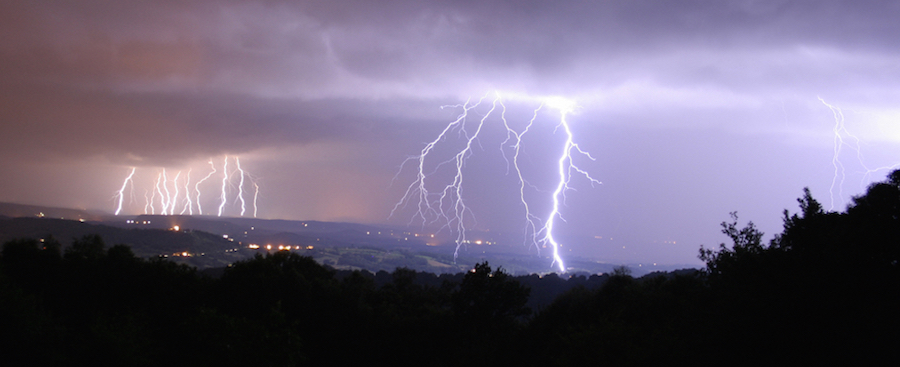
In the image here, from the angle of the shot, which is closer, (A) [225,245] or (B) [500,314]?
(B) [500,314]

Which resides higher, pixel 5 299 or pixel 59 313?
pixel 5 299

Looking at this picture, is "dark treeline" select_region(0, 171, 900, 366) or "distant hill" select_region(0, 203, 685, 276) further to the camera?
"distant hill" select_region(0, 203, 685, 276)

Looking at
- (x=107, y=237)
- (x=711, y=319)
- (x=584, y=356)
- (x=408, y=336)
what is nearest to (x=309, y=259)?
(x=408, y=336)

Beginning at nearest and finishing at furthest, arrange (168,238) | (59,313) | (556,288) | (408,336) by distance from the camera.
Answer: (59,313) → (408,336) → (556,288) → (168,238)

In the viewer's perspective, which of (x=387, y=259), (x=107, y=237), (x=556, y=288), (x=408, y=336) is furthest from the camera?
(x=387, y=259)

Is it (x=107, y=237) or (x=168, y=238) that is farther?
(x=168, y=238)

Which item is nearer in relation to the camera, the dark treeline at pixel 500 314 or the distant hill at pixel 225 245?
the dark treeline at pixel 500 314

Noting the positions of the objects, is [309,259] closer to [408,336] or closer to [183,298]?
[183,298]

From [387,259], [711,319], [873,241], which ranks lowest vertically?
[387,259]
